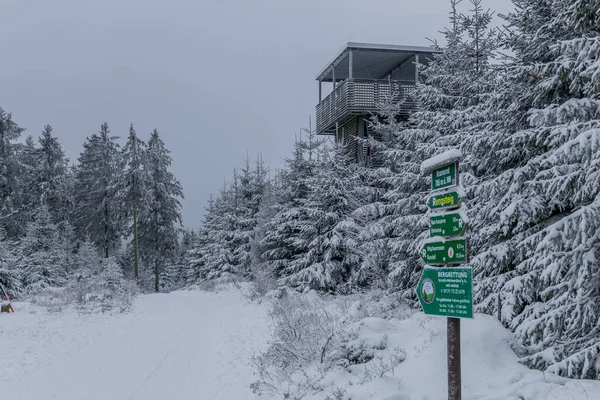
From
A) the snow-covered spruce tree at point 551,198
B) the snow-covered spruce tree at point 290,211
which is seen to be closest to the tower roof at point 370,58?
the snow-covered spruce tree at point 290,211

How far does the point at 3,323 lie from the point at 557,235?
16.6 metres

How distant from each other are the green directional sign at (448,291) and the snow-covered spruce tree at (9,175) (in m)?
38.3

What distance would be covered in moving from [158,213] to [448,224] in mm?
34645

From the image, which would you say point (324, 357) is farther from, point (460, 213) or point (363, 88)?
point (363, 88)

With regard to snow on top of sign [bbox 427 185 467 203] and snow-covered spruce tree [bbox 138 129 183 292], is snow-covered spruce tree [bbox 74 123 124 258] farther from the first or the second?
snow on top of sign [bbox 427 185 467 203]

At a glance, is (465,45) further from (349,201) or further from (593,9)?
(349,201)

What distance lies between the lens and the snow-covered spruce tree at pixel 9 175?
34750 mm

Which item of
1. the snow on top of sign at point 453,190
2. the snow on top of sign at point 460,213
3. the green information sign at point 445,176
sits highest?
the green information sign at point 445,176

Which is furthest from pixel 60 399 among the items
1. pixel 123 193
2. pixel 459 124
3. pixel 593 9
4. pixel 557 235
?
pixel 123 193

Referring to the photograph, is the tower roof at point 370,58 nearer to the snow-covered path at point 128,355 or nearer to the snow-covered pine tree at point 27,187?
the snow-covered path at point 128,355

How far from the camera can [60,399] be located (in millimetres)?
7434

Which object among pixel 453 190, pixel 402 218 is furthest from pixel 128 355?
pixel 453 190

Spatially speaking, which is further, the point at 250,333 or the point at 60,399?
the point at 250,333

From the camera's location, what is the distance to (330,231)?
19.7 metres
